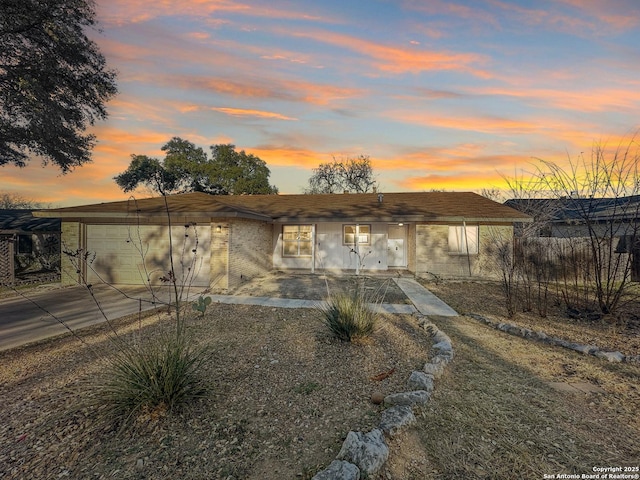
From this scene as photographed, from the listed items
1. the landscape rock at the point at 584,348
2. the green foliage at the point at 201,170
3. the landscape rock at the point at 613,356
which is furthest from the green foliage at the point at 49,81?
the landscape rock at the point at 613,356

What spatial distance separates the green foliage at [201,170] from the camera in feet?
86.8

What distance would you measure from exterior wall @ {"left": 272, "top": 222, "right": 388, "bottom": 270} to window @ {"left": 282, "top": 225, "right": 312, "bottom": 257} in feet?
0.62

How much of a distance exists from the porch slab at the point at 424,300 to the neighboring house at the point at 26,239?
13.3 meters

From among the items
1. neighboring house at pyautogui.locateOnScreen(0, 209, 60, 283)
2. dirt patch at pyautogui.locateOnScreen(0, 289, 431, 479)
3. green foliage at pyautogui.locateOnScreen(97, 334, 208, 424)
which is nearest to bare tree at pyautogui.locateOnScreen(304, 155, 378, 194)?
neighboring house at pyautogui.locateOnScreen(0, 209, 60, 283)

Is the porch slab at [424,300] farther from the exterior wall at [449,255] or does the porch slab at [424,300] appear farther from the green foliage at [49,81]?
the green foliage at [49,81]

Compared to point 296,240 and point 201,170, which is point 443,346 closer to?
point 296,240

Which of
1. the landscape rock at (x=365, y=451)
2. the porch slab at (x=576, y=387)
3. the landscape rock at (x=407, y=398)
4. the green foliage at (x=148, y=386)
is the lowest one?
the porch slab at (x=576, y=387)

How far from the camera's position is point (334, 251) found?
14609 mm

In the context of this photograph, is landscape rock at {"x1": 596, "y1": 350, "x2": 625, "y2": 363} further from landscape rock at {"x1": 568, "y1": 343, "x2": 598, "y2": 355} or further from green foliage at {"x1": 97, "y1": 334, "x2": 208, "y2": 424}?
green foliage at {"x1": 97, "y1": 334, "x2": 208, "y2": 424}

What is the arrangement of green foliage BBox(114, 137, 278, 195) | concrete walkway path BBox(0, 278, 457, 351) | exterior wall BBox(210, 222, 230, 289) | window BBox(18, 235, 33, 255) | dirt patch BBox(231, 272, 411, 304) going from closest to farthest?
A: concrete walkway path BBox(0, 278, 457, 351)
dirt patch BBox(231, 272, 411, 304)
exterior wall BBox(210, 222, 230, 289)
window BBox(18, 235, 33, 255)
green foliage BBox(114, 137, 278, 195)

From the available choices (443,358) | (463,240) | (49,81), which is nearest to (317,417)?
(443,358)

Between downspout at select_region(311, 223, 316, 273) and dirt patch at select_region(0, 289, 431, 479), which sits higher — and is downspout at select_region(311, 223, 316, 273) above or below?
above

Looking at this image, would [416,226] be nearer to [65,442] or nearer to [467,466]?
[467,466]

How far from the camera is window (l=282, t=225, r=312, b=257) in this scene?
14.6 m
